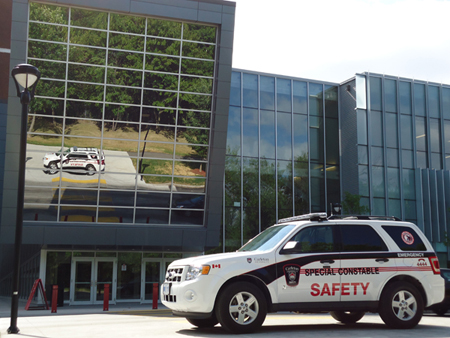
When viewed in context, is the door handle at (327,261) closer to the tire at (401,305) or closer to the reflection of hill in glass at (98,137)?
the tire at (401,305)

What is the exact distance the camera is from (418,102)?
38.7m

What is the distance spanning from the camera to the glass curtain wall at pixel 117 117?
25.0m

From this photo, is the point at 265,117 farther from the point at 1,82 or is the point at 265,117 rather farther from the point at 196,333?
the point at 196,333

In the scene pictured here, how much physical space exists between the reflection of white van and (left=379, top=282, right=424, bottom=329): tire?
744 inches

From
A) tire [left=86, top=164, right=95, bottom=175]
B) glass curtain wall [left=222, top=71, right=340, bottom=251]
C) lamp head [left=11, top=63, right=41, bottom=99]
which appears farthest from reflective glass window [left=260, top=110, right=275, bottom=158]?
lamp head [left=11, top=63, right=41, bottom=99]

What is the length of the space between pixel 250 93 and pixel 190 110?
10.4 m

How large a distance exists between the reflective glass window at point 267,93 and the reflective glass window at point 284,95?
1.55 ft

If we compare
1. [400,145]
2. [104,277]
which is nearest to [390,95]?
[400,145]

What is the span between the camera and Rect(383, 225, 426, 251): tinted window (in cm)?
976

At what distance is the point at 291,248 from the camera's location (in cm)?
910

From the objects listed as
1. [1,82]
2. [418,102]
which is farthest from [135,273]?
[418,102]

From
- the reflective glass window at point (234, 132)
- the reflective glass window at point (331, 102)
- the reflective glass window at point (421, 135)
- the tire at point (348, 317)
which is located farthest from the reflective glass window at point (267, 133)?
the tire at point (348, 317)

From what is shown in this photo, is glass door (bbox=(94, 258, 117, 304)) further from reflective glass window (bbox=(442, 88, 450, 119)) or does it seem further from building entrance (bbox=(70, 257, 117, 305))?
reflective glass window (bbox=(442, 88, 450, 119))

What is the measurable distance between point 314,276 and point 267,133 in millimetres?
27690
